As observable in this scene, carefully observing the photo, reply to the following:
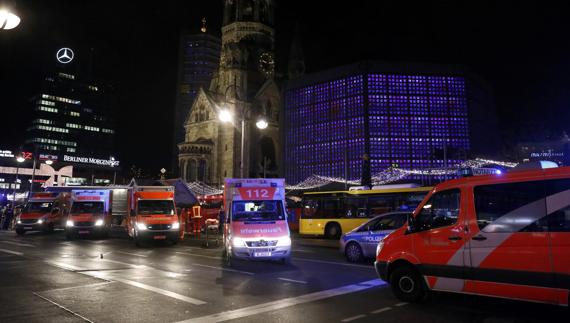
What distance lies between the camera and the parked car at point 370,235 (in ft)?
41.1

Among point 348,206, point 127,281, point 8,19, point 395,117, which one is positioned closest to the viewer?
point 8,19

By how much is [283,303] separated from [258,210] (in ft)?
20.7

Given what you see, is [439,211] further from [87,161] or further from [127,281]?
[87,161]

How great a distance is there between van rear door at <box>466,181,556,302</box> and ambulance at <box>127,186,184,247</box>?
14467 millimetres

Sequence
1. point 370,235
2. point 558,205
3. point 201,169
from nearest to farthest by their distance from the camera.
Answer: point 558,205
point 370,235
point 201,169

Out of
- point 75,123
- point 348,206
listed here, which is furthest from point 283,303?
point 75,123

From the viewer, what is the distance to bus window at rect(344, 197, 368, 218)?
72.3 ft

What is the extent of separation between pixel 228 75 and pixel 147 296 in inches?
2775

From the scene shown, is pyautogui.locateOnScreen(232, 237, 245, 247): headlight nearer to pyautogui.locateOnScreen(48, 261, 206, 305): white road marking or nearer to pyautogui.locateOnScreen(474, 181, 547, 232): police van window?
pyautogui.locateOnScreen(48, 261, 206, 305): white road marking

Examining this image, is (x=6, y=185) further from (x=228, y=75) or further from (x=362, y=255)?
(x=362, y=255)

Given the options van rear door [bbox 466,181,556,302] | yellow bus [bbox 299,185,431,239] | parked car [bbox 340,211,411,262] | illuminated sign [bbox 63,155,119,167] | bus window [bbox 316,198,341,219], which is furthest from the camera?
illuminated sign [bbox 63,155,119,167]

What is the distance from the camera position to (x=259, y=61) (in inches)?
3093

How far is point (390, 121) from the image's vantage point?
6569 cm

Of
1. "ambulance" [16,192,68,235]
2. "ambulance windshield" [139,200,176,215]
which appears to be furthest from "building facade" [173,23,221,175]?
"ambulance windshield" [139,200,176,215]
